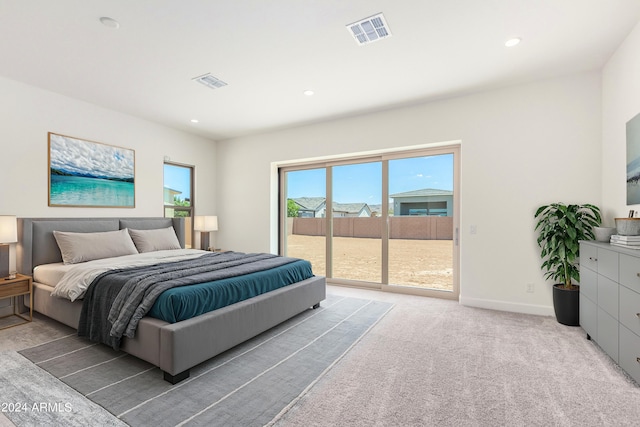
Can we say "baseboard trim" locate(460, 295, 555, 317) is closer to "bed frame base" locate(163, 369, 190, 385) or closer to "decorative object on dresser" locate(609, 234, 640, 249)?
"decorative object on dresser" locate(609, 234, 640, 249)

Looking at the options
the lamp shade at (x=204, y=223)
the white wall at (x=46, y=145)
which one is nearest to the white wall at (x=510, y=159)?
the lamp shade at (x=204, y=223)

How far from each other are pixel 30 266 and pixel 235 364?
299cm

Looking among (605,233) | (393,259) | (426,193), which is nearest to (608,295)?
(605,233)

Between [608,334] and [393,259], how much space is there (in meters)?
2.65

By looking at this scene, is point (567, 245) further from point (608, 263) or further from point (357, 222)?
point (357, 222)

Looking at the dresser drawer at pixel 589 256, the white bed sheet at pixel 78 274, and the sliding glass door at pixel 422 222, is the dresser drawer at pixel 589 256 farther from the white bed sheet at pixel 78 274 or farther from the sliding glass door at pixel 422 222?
the white bed sheet at pixel 78 274

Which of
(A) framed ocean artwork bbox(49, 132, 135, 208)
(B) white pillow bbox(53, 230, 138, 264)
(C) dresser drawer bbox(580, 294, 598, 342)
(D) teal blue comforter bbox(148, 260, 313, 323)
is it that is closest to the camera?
(D) teal blue comforter bbox(148, 260, 313, 323)

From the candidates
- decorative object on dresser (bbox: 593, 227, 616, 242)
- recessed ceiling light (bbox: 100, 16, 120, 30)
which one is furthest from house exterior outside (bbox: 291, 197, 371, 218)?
recessed ceiling light (bbox: 100, 16, 120, 30)

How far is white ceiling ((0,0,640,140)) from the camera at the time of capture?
2.29m

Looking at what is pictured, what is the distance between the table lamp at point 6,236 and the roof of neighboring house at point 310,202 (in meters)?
3.82

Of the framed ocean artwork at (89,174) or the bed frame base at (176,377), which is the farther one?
the framed ocean artwork at (89,174)

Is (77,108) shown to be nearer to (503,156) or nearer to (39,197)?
(39,197)

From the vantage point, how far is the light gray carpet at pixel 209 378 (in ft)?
5.70

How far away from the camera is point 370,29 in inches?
100
